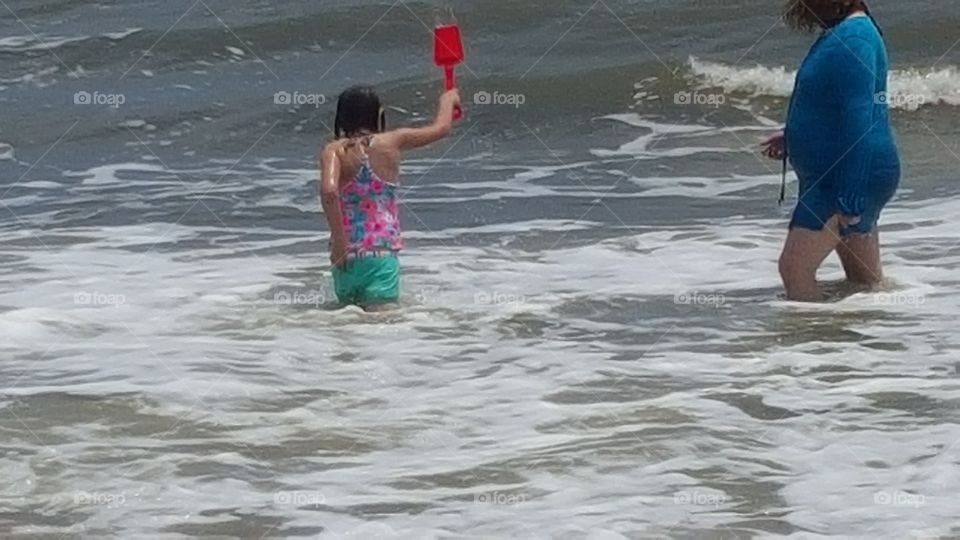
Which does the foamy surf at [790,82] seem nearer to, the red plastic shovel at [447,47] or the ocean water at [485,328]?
the ocean water at [485,328]

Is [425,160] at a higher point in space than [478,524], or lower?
higher

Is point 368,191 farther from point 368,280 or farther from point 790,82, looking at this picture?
point 790,82

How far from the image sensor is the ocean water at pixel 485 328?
5.32 metres

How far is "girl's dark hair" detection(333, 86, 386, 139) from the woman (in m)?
1.77

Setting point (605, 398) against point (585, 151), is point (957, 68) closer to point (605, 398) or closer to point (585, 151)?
point (585, 151)

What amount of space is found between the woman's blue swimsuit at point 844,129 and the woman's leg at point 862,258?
0.16m

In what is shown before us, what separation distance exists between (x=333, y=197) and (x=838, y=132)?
208cm

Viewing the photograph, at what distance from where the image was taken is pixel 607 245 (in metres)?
9.24

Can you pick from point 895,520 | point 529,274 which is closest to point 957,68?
point 529,274

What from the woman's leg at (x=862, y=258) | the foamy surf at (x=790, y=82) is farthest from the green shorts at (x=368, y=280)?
the foamy surf at (x=790, y=82)

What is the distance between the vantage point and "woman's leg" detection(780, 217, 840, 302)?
718cm

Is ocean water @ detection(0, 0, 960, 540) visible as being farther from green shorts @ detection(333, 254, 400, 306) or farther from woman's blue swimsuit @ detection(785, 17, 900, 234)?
woman's blue swimsuit @ detection(785, 17, 900, 234)

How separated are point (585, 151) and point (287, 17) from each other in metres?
5.17

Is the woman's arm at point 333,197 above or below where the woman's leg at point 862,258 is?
above
